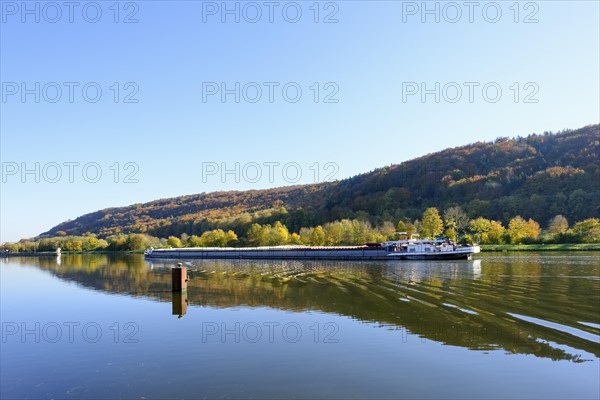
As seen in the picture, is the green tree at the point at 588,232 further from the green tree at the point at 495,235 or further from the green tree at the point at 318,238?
the green tree at the point at 318,238

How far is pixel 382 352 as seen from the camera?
709 inches

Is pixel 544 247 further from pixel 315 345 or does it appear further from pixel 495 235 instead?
pixel 315 345

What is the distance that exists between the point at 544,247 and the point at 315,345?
96.2 metres

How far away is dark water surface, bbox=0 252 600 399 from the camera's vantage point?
564 inches

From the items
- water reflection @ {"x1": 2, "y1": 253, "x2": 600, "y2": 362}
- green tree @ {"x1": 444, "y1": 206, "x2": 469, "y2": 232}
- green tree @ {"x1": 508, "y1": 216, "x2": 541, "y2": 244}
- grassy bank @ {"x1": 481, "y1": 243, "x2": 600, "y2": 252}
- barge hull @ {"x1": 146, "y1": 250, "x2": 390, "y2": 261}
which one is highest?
green tree @ {"x1": 444, "y1": 206, "x2": 469, "y2": 232}

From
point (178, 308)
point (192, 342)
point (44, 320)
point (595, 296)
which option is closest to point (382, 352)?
point (192, 342)

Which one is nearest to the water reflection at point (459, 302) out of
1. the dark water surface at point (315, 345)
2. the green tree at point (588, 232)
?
the dark water surface at point (315, 345)

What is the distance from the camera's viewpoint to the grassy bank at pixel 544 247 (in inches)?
3686

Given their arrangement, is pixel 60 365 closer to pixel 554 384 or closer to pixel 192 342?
pixel 192 342

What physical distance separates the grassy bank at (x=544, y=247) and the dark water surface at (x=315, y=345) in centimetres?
6801

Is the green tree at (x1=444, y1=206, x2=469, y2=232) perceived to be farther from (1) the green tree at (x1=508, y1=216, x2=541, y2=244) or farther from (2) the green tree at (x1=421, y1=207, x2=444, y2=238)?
(1) the green tree at (x1=508, y1=216, x2=541, y2=244)

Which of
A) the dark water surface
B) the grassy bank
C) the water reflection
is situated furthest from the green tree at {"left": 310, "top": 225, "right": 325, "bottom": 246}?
the dark water surface

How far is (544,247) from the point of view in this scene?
100 metres

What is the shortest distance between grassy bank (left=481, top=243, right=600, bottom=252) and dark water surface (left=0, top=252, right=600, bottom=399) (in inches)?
2678
